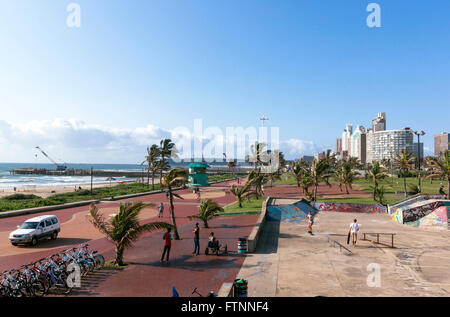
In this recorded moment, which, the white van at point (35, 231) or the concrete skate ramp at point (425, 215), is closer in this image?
the white van at point (35, 231)

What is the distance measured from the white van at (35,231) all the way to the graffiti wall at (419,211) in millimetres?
27414

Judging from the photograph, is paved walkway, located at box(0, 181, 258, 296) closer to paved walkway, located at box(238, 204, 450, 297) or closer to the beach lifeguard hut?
paved walkway, located at box(238, 204, 450, 297)

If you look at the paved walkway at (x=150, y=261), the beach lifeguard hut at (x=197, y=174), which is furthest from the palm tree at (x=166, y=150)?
the paved walkway at (x=150, y=261)

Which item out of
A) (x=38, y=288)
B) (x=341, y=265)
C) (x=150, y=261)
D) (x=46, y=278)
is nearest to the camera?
(x=38, y=288)

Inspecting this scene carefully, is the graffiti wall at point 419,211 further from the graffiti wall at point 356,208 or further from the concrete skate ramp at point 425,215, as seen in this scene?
the graffiti wall at point 356,208

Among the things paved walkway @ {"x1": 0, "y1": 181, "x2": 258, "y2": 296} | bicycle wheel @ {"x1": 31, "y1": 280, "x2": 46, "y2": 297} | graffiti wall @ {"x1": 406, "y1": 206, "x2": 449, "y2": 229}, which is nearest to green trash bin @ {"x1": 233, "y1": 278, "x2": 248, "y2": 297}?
paved walkway @ {"x1": 0, "y1": 181, "x2": 258, "y2": 296}

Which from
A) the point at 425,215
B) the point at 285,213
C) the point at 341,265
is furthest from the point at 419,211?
the point at 341,265

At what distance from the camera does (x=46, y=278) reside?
392 inches

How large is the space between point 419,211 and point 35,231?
2894 cm

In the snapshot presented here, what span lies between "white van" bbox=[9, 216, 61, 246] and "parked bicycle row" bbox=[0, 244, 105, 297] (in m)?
7.09

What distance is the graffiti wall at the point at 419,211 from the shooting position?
23.5 meters

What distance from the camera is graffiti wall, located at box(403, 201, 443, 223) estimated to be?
76.9ft

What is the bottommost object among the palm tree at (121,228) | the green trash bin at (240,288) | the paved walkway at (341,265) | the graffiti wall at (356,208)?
the graffiti wall at (356,208)

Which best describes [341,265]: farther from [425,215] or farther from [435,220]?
[425,215]
